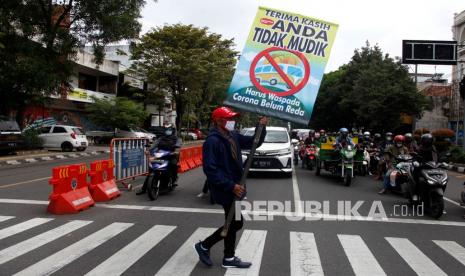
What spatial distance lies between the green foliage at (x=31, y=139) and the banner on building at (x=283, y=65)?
21.1 meters

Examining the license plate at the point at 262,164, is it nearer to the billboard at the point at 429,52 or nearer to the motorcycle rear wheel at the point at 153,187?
the motorcycle rear wheel at the point at 153,187

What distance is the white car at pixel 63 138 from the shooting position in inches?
1044

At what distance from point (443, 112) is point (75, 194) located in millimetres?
46301

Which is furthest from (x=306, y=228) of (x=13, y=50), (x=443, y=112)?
(x=443, y=112)

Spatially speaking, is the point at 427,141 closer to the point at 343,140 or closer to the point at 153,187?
the point at 343,140

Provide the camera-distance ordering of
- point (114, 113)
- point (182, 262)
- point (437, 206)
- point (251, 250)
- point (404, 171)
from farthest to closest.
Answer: point (114, 113) → point (404, 171) → point (437, 206) → point (251, 250) → point (182, 262)

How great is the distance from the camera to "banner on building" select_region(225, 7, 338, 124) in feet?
21.2

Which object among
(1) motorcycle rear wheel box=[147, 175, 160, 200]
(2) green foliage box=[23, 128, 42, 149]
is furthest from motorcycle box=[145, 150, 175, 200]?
(2) green foliage box=[23, 128, 42, 149]

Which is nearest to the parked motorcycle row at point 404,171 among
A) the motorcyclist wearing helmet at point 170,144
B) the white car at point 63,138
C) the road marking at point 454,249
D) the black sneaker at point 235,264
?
the road marking at point 454,249

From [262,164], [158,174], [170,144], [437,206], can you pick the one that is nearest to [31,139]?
[262,164]

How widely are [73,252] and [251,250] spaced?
7.29 feet

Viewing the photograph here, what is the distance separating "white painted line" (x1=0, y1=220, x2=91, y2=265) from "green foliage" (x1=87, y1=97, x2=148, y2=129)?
25731 millimetres

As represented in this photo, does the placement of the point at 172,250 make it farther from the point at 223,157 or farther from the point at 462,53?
the point at 462,53

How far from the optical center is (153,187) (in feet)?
33.0
